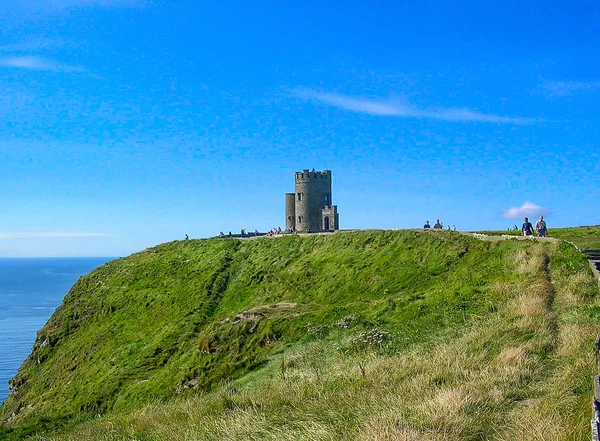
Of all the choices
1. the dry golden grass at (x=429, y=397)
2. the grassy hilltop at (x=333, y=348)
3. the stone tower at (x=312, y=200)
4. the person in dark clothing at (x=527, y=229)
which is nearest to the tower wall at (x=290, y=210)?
the stone tower at (x=312, y=200)

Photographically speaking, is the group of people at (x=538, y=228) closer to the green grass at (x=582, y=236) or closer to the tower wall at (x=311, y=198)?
the green grass at (x=582, y=236)

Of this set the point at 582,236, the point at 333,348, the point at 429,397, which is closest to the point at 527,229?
the point at 582,236

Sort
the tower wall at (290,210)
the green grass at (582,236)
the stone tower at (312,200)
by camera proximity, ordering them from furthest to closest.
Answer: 1. the tower wall at (290,210)
2. the stone tower at (312,200)
3. the green grass at (582,236)

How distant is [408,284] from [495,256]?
13.3 feet

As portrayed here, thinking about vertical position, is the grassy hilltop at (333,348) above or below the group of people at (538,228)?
below

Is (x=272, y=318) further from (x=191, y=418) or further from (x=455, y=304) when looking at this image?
(x=191, y=418)

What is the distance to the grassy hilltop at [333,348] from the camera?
350 inches

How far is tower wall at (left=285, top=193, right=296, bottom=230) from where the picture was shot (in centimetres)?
7175

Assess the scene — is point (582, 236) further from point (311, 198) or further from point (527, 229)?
point (311, 198)

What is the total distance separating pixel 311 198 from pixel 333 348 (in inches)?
2099

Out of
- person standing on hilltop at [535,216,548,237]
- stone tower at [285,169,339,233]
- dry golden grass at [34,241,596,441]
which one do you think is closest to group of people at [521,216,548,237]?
person standing on hilltop at [535,216,548,237]

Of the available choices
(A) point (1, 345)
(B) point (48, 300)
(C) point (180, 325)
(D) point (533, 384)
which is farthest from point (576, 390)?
(B) point (48, 300)

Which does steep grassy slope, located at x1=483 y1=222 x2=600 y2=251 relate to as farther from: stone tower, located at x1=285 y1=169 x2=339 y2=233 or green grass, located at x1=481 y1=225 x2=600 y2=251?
stone tower, located at x1=285 y1=169 x2=339 y2=233

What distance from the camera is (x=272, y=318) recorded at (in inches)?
931
